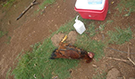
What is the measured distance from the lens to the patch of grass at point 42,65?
2867 millimetres

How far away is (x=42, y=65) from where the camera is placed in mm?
3184

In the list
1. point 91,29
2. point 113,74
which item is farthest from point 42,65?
point 113,74

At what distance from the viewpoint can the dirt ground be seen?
2365 millimetres

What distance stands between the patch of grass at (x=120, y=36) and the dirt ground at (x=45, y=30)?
4.1 inches

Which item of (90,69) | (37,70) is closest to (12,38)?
(37,70)

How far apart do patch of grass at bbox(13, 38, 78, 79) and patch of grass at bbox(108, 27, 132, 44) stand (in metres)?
1.13

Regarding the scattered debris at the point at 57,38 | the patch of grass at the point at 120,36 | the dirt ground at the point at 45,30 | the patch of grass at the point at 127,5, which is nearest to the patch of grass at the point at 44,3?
the dirt ground at the point at 45,30

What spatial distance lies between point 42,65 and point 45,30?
128 cm

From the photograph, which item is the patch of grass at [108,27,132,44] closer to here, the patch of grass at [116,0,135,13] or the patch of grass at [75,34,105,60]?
the patch of grass at [75,34,105,60]

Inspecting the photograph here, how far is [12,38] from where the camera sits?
4.44 meters

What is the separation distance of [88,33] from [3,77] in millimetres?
3540

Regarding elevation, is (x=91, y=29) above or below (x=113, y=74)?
above

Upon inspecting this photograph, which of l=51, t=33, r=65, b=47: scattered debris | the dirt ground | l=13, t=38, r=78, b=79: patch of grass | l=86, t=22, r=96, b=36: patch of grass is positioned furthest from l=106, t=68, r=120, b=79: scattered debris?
l=51, t=33, r=65, b=47: scattered debris

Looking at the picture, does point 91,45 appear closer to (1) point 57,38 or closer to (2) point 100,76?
(2) point 100,76
